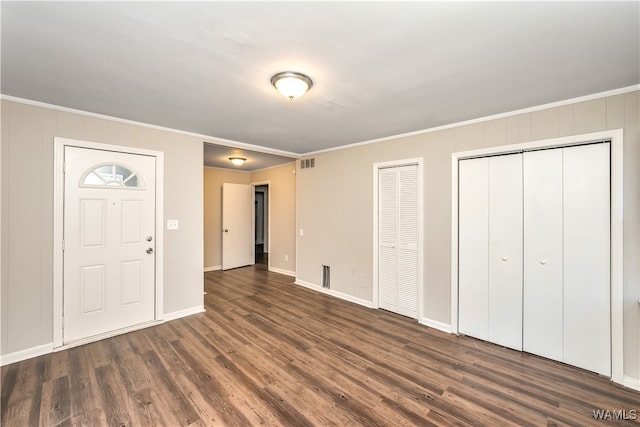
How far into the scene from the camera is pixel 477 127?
10.3 feet

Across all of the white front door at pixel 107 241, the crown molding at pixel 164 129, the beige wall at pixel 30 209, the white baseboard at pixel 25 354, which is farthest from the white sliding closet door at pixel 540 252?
the white baseboard at pixel 25 354

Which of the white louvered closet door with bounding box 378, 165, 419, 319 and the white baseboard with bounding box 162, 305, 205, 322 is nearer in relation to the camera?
the white baseboard with bounding box 162, 305, 205, 322

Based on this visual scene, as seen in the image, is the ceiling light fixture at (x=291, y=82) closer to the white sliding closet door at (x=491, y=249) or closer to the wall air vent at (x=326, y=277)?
the white sliding closet door at (x=491, y=249)

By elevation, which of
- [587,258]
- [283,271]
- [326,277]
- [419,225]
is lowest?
[283,271]

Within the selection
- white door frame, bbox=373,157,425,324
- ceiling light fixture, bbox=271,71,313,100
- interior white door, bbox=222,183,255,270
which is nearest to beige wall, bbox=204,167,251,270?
interior white door, bbox=222,183,255,270

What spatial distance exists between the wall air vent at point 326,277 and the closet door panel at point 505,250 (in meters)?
2.45

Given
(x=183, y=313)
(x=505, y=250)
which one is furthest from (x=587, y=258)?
(x=183, y=313)

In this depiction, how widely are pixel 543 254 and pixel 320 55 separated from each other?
9.40 ft

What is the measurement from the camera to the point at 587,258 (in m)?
2.56

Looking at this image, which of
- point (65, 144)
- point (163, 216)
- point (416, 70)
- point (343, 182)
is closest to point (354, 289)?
point (343, 182)

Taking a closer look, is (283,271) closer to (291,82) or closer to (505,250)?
(505,250)

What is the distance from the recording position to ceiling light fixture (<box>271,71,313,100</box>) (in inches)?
83.0

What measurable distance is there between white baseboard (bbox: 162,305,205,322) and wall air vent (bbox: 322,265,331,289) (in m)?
2.01

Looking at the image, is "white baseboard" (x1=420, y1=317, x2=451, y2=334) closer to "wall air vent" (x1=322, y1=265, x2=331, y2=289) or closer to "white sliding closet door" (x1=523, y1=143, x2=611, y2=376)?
"white sliding closet door" (x1=523, y1=143, x2=611, y2=376)
